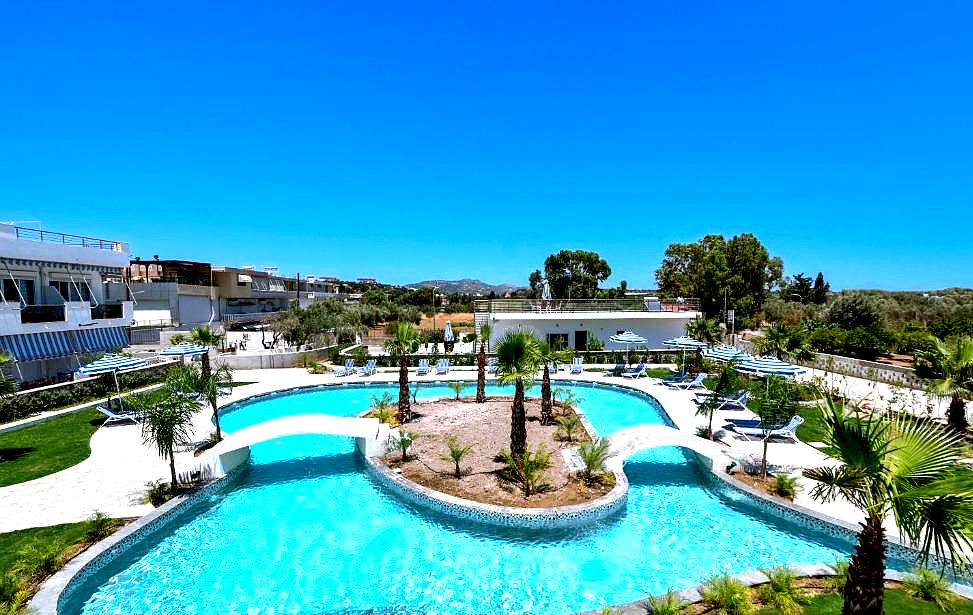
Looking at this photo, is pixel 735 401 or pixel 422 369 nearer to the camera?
pixel 735 401

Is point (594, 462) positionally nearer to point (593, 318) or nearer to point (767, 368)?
point (767, 368)

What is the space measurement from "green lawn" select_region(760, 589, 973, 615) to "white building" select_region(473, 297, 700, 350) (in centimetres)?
2248

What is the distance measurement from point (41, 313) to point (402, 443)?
63.9ft

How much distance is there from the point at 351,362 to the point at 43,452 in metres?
12.4

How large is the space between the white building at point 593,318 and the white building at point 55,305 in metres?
20.3

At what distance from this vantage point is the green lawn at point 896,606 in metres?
5.66

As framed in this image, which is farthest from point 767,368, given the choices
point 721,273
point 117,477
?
point 721,273

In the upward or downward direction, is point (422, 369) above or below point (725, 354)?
below

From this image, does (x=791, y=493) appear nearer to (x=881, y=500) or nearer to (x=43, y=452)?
(x=881, y=500)

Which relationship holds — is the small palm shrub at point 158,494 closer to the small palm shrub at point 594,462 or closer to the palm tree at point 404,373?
the palm tree at point 404,373

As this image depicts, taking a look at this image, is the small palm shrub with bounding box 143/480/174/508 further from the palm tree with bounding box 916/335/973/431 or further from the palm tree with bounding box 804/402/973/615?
the palm tree with bounding box 916/335/973/431

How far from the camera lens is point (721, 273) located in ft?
127

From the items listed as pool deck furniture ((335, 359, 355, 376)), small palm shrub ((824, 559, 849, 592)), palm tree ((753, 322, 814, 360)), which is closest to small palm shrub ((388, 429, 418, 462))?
small palm shrub ((824, 559, 849, 592))

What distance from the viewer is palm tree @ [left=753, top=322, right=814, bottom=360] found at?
2139 centimetres
